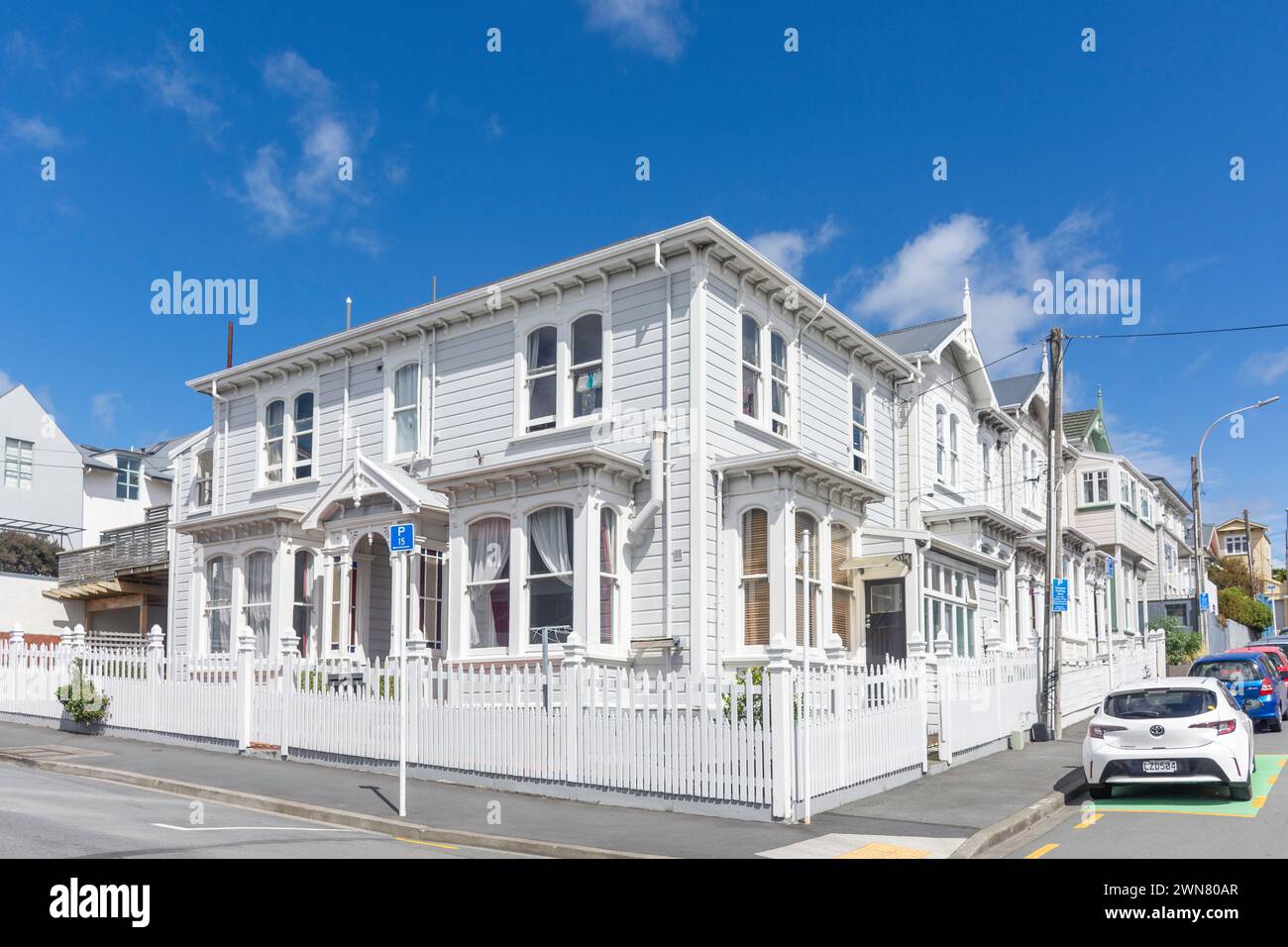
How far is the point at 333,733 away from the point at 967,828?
339 inches

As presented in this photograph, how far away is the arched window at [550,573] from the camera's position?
59.4ft

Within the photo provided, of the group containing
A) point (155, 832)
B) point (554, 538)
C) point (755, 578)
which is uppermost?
point (554, 538)

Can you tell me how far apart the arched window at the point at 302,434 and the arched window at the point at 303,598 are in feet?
6.71

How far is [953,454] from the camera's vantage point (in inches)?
1068

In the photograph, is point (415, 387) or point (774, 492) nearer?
point (774, 492)

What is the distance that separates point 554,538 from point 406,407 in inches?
217

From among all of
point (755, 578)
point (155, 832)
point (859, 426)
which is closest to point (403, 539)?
point (155, 832)

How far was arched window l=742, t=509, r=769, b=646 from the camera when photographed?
18.2m

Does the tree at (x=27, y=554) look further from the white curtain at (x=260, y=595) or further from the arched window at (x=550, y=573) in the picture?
the arched window at (x=550, y=573)

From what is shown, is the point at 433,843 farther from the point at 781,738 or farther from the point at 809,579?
the point at 809,579

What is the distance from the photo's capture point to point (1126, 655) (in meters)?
29.3

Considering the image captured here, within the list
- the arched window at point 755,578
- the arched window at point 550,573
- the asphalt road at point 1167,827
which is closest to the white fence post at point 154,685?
the arched window at point 550,573
